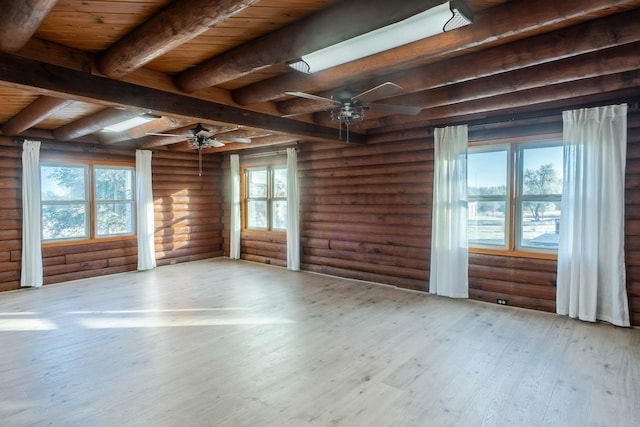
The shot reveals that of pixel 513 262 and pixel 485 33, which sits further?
pixel 513 262

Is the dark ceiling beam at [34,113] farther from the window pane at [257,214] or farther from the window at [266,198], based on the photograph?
the window pane at [257,214]

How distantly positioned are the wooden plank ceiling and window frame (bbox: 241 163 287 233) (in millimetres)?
3534

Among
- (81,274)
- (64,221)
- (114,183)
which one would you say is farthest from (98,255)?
(114,183)

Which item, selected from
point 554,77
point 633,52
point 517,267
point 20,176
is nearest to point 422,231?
point 517,267

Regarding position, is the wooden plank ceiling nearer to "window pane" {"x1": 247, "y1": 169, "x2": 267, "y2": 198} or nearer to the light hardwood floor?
the light hardwood floor

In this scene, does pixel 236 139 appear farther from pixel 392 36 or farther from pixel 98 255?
pixel 392 36

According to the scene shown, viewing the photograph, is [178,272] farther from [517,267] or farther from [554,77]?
[554,77]

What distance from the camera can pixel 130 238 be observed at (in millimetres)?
7449

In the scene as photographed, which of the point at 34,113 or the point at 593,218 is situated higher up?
the point at 34,113

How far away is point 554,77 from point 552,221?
220 cm

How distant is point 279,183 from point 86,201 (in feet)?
12.1

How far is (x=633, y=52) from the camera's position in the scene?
9.46 ft

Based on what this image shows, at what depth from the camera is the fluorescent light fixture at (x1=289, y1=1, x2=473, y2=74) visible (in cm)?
209

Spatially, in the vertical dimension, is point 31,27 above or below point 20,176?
above
